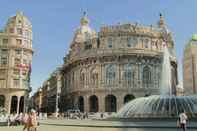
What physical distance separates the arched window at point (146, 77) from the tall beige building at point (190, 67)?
1986 inches

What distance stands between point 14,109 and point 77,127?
55108 mm

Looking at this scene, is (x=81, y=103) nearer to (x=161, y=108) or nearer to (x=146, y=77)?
(x=146, y=77)

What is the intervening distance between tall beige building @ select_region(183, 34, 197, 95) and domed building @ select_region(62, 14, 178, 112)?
45.1 m

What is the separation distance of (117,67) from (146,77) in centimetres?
677

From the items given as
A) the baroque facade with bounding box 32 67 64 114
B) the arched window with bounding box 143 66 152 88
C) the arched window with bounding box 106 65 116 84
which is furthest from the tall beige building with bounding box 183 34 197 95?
the arched window with bounding box 106 65 116 84

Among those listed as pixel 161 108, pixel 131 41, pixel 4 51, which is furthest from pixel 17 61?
pixel 161 108

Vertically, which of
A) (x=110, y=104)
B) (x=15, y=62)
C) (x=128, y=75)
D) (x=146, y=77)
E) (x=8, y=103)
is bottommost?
(x=110, y=104)

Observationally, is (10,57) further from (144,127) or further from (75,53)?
(144,127)

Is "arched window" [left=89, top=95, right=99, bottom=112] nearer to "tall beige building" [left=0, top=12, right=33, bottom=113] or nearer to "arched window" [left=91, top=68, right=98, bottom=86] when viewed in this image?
"arched window" [left=91, top=68, right=98, bottom=86]

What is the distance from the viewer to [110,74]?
77.2 meters

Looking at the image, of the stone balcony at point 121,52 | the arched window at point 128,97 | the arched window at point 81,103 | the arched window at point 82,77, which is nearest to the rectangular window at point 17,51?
the stone balcony at point 121,52

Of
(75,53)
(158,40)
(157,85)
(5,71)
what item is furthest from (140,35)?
(5,71)

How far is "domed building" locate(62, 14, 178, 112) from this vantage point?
75.9 metres

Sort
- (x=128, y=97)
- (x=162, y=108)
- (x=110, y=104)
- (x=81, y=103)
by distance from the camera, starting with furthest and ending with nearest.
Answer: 1. (x=81, y=103)
2. (x=110, y=104)
3. (x=128, y=97)
4. (x=162, y=108)
